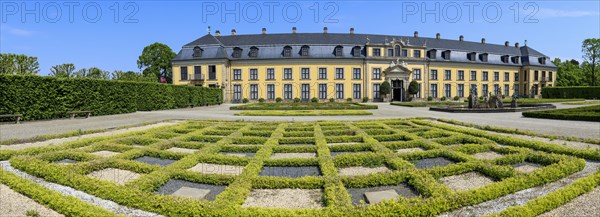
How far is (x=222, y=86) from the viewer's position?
47.5 metres

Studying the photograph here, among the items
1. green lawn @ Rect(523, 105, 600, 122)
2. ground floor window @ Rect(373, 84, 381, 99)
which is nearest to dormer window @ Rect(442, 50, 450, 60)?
ground floor window @ Rect(373, 84, 381, 99)

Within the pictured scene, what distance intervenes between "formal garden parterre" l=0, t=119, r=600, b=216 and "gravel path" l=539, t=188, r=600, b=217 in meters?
0.08

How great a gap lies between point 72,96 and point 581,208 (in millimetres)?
21628

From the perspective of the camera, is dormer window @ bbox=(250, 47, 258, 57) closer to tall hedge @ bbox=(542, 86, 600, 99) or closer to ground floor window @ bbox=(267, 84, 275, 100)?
ground floor window @ bbox=(267, 84, 275, 100)

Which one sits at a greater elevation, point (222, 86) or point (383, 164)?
point (222, 86)

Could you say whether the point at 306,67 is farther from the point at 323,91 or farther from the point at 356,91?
the point at 356,91

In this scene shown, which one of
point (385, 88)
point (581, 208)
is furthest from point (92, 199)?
point (385, 88)

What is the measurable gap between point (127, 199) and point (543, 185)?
572cm

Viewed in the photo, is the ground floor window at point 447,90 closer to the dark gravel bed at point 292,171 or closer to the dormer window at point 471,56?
the dormer window at point 471,56

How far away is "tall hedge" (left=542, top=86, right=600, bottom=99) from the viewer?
45.4m

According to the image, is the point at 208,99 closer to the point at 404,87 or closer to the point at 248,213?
the point at 404,87

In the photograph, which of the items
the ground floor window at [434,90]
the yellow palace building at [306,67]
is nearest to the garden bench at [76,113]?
the yellow palace building at [306,67]

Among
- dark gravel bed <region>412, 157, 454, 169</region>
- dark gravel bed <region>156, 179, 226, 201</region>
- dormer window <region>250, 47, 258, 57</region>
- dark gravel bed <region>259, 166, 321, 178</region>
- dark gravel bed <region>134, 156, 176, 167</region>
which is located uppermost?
dormer window <region>250, 47, 258, 57</region>

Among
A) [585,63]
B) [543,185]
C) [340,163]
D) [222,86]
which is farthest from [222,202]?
Result: [585,63]
